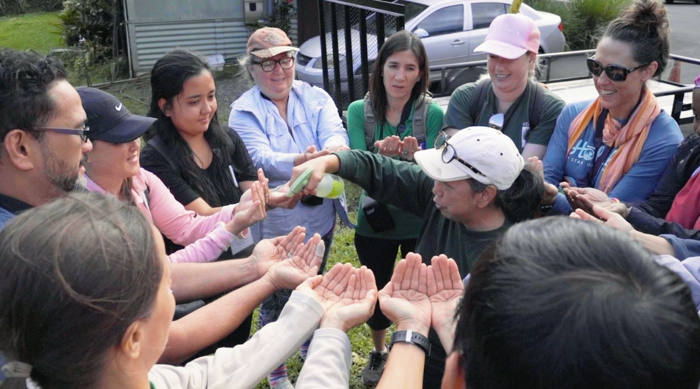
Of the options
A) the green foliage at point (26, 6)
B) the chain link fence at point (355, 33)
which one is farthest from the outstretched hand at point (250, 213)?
the green foliage at point (26, 6)

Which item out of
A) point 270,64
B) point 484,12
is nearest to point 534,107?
point 270,64

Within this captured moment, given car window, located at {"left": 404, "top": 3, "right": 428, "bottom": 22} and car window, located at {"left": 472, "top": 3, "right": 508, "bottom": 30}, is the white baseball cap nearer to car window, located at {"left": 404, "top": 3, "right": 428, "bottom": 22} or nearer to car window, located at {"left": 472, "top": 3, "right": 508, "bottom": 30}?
car window, located at {"left": 404, "top": 3, "right": 428, "bottom": 22}

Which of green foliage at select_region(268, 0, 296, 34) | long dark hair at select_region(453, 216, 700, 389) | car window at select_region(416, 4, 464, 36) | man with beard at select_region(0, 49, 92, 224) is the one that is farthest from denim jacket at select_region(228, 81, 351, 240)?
green foliage at select_region(268, 0, 296, 34)

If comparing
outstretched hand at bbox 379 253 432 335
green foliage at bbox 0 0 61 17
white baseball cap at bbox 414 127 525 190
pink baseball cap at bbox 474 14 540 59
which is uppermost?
green foliage at bbox 0 0 61 17

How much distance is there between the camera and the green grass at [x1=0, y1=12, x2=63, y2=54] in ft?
57.3

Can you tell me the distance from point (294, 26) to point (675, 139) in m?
12.8

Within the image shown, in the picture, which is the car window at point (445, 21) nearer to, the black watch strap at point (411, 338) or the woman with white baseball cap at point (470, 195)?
the woman with white baseball cap at point (470, 195)

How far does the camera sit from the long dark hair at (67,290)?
1237 mm

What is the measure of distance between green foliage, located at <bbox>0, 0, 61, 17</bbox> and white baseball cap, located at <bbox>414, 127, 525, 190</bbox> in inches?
1006

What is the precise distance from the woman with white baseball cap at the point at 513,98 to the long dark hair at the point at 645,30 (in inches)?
21.4

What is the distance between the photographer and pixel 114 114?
2.61 meters

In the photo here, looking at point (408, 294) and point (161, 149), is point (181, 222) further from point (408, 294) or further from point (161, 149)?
point (408, 294)

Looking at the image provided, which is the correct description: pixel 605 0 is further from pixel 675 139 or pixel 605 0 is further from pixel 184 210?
pixel 184 210

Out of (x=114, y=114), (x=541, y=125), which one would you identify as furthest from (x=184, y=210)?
(x=541, y=125)
